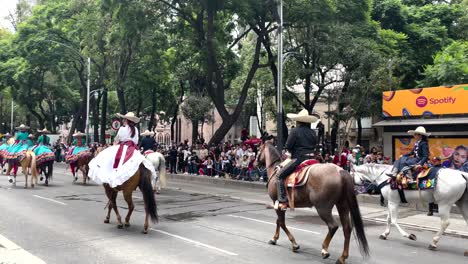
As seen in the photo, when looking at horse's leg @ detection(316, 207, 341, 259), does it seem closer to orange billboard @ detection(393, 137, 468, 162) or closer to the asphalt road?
the asphalt road

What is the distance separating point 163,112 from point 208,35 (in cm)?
2448

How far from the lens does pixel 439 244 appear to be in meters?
9.89

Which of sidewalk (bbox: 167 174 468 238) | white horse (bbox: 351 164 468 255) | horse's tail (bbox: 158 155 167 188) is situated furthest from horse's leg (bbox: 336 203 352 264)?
horse's tail (bbox: 158 155 167 188)

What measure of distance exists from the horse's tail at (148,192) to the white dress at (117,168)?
15cm

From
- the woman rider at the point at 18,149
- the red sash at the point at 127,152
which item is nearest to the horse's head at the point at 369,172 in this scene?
the red sash at the point at 127,152

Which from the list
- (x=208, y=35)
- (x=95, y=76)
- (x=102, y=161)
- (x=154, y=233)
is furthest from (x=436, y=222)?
(x=95, y=76)

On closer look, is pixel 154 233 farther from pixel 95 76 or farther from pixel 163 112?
pixel 163 112

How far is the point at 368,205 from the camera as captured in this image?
16.0m

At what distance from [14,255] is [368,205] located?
11933mm

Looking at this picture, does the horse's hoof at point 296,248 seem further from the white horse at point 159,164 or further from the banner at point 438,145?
the banner at point 438,145

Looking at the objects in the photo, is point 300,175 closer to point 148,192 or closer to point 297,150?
point 297,150

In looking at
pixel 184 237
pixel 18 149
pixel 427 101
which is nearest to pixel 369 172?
pixel 184 237

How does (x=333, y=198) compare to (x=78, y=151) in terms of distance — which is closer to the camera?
(x=333, y=198)

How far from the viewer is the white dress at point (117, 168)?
33.2ft
